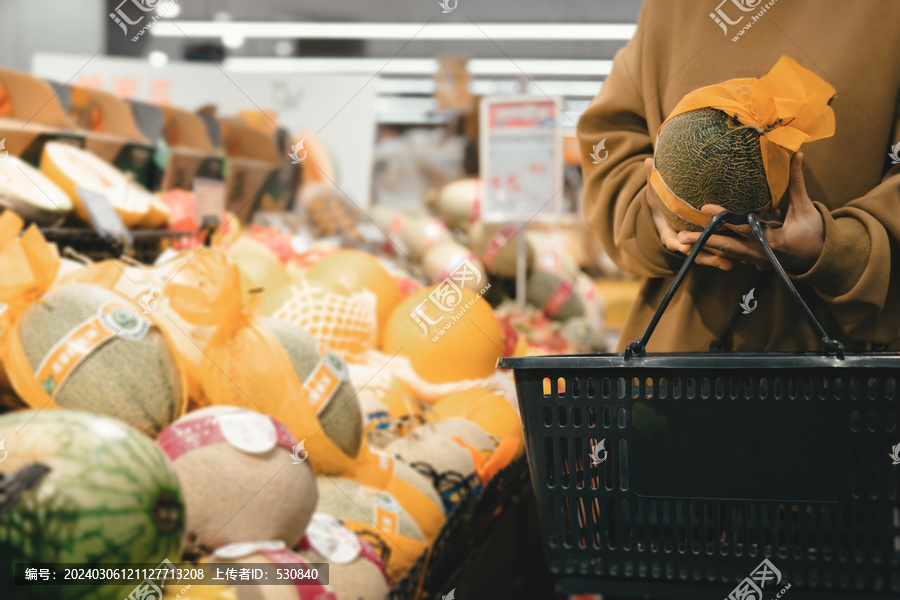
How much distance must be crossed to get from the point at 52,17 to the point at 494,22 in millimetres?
4964

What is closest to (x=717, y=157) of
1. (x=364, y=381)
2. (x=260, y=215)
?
(x=364, y=381)

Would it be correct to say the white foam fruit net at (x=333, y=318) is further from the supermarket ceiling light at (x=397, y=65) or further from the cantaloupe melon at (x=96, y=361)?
the supermarket ceiling light at (x=397, y=65)

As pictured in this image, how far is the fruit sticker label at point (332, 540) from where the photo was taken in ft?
4.14

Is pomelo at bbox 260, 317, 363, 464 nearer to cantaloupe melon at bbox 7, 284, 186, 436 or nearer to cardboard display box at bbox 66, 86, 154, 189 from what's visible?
cantaloupe melon at bbox 7, 284, 186, 436

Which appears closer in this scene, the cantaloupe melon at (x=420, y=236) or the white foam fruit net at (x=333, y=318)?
the white foam fruit net at (x=333, y=318)

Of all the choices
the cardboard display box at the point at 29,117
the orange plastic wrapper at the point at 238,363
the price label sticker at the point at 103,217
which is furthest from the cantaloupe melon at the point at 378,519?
the cardboard display box at the point at 29,117

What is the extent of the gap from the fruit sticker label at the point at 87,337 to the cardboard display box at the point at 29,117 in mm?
1253

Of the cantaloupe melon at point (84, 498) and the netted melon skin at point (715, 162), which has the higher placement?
the netted melon skin at point (715, 162)

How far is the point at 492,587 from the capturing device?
1.88 metres

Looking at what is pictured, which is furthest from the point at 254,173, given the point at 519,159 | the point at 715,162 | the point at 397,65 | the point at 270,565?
the point at 397,65

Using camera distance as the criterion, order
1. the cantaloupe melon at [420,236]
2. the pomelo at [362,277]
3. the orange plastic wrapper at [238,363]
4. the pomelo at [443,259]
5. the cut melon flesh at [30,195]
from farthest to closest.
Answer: the cantaloupe melon at [420,236]
the pomelo at [443,259]
the pomelo at [362,277]
the cut melon flesh at [30,195]
the orange plastic wrapper at [238,363]

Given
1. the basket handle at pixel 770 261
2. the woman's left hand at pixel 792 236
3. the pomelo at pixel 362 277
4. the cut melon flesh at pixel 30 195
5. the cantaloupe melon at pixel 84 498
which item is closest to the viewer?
the cantaloupe melon at pixel 84 498

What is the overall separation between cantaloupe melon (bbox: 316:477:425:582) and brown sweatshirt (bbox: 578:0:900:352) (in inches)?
22.7

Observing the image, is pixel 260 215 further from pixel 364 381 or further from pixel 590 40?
pixel 590 40
